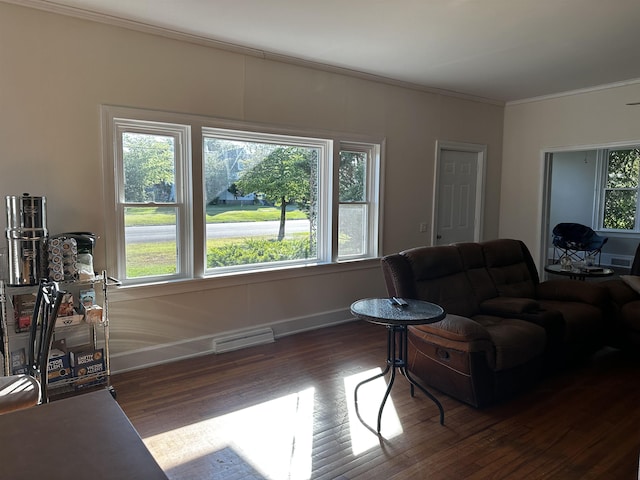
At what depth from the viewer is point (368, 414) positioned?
2848mm

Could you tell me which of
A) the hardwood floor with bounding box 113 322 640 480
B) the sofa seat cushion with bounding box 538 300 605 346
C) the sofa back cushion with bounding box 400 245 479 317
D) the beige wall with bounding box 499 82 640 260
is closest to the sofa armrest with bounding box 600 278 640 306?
the sofa seat cushion with bounding box 538 300 605 346

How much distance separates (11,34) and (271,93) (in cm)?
201

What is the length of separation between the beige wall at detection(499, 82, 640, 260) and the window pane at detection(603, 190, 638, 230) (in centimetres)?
302

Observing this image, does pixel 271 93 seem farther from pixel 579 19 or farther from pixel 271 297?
pixel 579 19

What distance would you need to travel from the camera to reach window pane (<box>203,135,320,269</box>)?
4.02 metres

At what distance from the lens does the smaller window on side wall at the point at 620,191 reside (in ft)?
24.6

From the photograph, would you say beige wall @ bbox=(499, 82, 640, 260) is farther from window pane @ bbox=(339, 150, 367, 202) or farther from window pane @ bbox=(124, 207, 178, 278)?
window pane @ bbox=(124, 207, 178, 278)

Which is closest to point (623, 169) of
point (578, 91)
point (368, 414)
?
point (578, 91)

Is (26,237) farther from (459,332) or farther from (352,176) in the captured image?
(352,176)

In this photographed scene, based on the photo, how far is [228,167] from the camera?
4.07 meters

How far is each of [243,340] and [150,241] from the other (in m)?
1.23

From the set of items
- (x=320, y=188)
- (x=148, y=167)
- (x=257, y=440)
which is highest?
(x=148, y=167)

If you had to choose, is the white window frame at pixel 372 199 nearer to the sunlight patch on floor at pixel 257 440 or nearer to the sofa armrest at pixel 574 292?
the sofa armrest at pixel 574 292

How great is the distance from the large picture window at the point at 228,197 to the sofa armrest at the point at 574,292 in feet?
6.00
